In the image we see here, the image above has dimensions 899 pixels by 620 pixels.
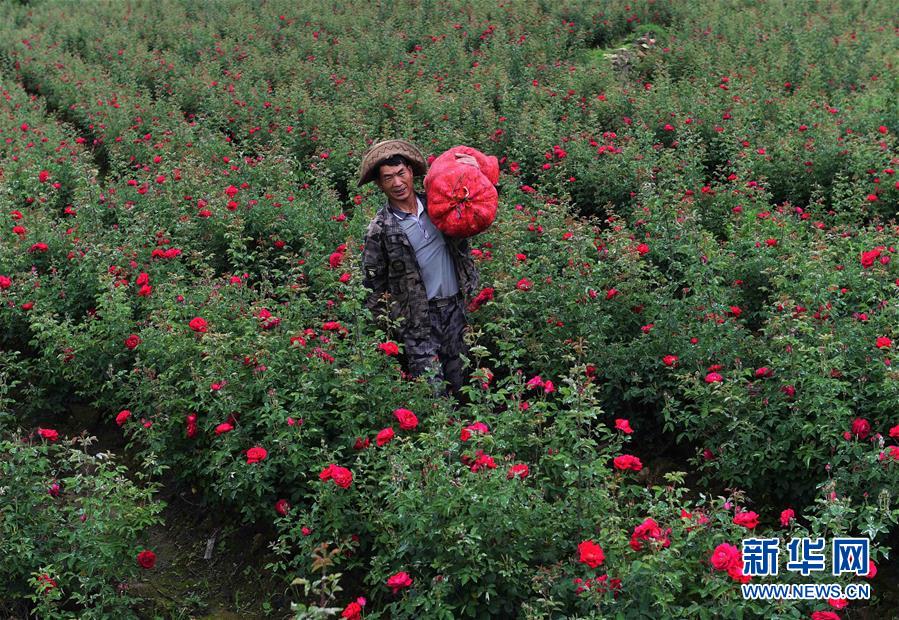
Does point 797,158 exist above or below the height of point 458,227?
below

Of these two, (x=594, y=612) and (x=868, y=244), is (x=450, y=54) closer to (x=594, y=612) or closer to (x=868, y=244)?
(x=868, y=244)

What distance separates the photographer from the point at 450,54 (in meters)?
11.2

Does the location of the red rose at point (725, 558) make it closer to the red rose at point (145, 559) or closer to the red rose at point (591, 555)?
the red rose at point (591, 555)

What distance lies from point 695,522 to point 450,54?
9311 millimetres

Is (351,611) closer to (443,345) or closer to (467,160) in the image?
(443,345)

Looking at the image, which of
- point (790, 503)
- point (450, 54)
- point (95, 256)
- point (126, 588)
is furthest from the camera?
point (450, 54)

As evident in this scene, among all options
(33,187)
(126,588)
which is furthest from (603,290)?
(33,187)

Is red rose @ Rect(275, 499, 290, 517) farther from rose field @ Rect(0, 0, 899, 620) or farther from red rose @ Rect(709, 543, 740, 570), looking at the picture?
red rose @ Rect(709, 543, 740, 570)

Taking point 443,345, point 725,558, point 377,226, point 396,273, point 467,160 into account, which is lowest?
point 443,345

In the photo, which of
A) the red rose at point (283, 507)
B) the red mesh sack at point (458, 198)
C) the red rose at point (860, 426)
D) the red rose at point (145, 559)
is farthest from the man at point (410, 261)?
the red rose at point (860, 426)

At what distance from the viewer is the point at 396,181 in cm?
425

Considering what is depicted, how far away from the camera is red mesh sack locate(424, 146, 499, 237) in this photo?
4.16 meters

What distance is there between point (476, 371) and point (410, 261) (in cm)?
101

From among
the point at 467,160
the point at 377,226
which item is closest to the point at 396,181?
the point at 377,226
